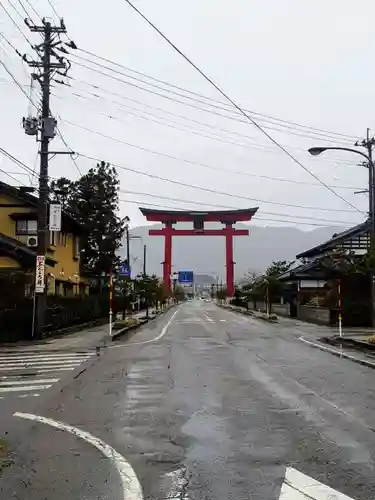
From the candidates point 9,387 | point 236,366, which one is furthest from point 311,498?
point 236,366

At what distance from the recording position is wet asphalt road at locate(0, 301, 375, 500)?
217 inches

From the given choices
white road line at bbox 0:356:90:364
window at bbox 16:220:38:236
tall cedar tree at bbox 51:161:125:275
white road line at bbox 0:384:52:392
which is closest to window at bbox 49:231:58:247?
window at bbox 16:220:38:236

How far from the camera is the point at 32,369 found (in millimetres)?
14727

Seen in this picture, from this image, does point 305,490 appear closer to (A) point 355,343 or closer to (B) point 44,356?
(B) point 44,356

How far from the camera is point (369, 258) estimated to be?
Result: 22.9 m

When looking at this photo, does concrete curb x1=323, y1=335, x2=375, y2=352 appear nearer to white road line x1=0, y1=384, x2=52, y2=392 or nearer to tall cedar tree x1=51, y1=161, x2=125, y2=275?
white road line x1=0, y1=384, x2=52, y2=392

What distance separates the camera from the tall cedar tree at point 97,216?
49.8 m

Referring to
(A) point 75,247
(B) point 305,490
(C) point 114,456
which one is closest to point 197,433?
(C) point 114,456

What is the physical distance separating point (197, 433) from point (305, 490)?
2.50 m

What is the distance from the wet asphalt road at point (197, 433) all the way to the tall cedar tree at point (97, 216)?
36172 mm

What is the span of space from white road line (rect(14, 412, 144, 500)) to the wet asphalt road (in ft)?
0.17

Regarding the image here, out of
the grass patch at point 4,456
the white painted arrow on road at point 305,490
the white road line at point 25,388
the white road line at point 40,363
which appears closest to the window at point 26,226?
the white road line at point 40,363

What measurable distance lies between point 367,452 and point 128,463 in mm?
2640

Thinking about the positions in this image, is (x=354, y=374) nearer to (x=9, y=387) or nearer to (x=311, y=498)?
(x=9, y=387)
